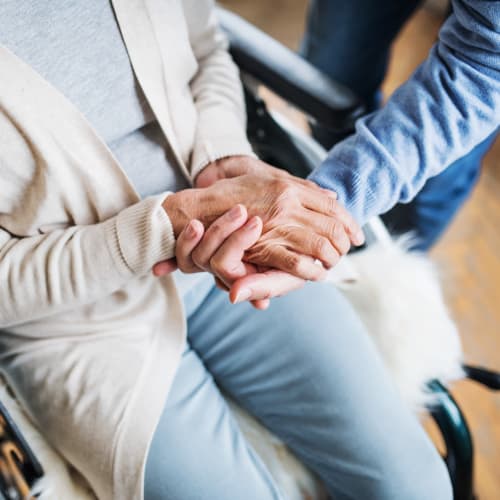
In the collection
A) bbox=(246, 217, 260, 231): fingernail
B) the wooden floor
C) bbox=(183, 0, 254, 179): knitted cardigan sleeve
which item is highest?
bbox=(183, 0, 254, 179): knitted cardigan sleeve

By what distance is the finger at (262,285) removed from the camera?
568mm

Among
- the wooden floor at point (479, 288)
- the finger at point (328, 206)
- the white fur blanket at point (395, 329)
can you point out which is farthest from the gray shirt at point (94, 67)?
the wooden floor at point (479, 288)

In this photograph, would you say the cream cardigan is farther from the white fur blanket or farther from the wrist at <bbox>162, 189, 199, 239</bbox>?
the white fur blanket

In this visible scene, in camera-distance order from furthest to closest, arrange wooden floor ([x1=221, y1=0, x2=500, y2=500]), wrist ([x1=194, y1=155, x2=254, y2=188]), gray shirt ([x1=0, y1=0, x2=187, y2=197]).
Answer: wooden floor ([x1=221, y1=0, x2=500, y2=500]) → wrist ([x1=194, y1=155, x2=254, y2=188]) → gray shirt ([x1=0, y1=0, x2=187, y2=197])

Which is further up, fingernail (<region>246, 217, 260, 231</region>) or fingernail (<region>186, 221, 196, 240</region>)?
fingernail (<region>186, 221, 196, 240</region>)

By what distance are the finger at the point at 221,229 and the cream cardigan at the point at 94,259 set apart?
0.14 feet

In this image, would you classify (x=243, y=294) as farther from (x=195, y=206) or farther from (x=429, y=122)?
(x=429, y=122)

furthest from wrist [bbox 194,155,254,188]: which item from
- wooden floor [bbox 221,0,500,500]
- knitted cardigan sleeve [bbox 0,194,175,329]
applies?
wooden floor [bbox 221,0,500,500]

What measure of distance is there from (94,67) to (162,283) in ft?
0.87

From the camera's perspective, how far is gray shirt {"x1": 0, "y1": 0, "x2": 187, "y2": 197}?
0.56 meters

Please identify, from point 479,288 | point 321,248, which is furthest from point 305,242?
point 479,288

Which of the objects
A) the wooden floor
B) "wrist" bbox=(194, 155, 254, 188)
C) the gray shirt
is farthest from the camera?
the wooden floor

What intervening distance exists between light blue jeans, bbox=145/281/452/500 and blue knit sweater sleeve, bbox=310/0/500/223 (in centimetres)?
17

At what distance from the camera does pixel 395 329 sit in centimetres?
82
